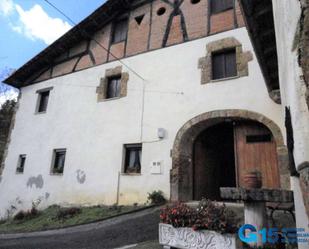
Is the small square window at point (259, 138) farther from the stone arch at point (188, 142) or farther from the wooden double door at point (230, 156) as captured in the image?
the stone arch at point (188, 142)

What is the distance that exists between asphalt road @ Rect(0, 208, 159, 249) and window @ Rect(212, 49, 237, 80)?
4060mm

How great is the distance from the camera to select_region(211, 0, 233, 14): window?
7050 millimetres

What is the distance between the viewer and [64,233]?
5434mm

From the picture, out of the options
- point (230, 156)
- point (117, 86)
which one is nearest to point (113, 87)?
point (117, 86)

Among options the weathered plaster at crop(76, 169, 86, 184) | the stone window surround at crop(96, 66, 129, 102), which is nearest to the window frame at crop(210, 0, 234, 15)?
the stone window surround at crop(96, 66, 129, 102)

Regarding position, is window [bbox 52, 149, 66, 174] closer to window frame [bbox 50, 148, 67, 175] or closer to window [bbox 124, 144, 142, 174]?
window frame [bbox 50, 148, 67, 175]

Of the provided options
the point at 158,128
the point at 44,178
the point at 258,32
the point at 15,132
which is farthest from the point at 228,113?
the point at 15,132

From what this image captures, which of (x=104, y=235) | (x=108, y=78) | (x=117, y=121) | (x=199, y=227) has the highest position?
(x=108, y=78)

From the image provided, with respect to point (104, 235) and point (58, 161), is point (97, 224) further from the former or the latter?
point (58, 161)

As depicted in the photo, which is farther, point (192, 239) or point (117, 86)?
point (117, 86)

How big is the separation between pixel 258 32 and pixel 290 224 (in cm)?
301

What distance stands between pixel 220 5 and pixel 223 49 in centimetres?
154

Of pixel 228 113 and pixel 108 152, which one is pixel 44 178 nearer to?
pixel 108 152

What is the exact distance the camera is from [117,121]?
793cm
